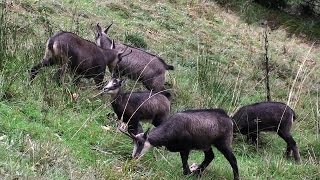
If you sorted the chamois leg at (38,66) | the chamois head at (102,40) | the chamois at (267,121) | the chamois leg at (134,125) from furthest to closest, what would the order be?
1. the chamois head at (102,40)
2. the chamois at (267,121)
3. the chamois leg at (38,66)
4. the chamois leg at (134,125)

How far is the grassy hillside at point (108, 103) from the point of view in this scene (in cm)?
545

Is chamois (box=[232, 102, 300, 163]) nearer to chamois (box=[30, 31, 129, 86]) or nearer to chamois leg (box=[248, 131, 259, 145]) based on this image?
chamois leg (box=[248, 131, 259, 145])

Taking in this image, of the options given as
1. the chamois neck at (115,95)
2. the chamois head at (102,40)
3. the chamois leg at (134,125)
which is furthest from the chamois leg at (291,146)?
the chamois head at (102,40)

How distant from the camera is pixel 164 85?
32.4 feet

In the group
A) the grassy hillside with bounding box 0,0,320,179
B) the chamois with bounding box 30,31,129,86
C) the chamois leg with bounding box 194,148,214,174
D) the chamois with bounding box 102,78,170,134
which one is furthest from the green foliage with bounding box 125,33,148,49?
the chamois leg with bounding box 194,148,214,174

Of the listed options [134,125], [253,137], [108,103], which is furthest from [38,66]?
[253,137]

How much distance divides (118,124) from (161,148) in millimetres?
610

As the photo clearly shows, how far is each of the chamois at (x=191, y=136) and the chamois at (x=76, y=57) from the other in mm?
1669

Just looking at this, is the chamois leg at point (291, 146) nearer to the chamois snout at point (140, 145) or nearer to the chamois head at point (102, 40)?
the chamois snout at point (140, 145)

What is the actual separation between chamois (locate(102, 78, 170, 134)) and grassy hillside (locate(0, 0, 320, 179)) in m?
0.24

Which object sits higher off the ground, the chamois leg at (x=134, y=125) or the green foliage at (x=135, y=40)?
the chamois leg at (x=134, y=125)

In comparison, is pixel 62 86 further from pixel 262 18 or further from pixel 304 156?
pixel 262 18

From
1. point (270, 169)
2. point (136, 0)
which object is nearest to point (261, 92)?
point (270, 169)

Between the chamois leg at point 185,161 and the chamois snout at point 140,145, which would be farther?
the chamois leg at point 185,161
